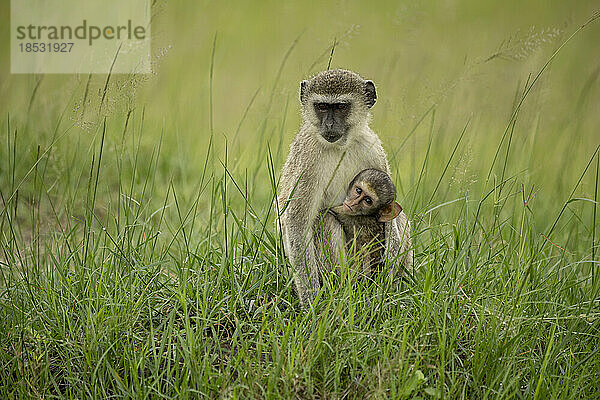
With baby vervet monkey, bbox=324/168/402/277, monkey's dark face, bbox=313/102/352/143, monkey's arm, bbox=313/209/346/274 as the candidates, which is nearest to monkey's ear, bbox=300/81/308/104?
monkey's dark face, bbox=313/102/352/143

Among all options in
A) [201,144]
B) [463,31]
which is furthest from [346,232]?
[463,31]

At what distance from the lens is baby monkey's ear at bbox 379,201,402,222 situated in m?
4.53

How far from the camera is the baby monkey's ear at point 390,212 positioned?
178 inches

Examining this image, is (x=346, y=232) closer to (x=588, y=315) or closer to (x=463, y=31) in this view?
(x=588, y=315)

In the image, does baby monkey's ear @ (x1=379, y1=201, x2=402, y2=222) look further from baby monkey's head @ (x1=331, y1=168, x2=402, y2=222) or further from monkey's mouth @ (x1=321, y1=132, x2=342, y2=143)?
monkey's mouth @ (x1=321, y1=132, x2=342, y2=143)

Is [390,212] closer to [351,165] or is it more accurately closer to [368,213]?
[368,213]

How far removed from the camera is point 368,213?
15.1ft

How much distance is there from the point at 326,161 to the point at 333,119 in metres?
0.29

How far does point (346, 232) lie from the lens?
473 centimetres

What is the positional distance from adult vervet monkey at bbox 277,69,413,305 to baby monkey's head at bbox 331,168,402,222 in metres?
0.08

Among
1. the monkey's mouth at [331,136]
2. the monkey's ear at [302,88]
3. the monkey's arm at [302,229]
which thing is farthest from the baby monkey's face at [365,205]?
the monkey's ear at [302,88]

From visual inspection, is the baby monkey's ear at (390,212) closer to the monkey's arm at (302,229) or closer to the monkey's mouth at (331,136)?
the monkey's arm at (302,229)

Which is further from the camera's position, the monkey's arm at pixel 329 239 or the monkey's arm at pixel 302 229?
the monkey's arm at pixel 329 239

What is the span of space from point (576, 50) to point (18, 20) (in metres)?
8.33
